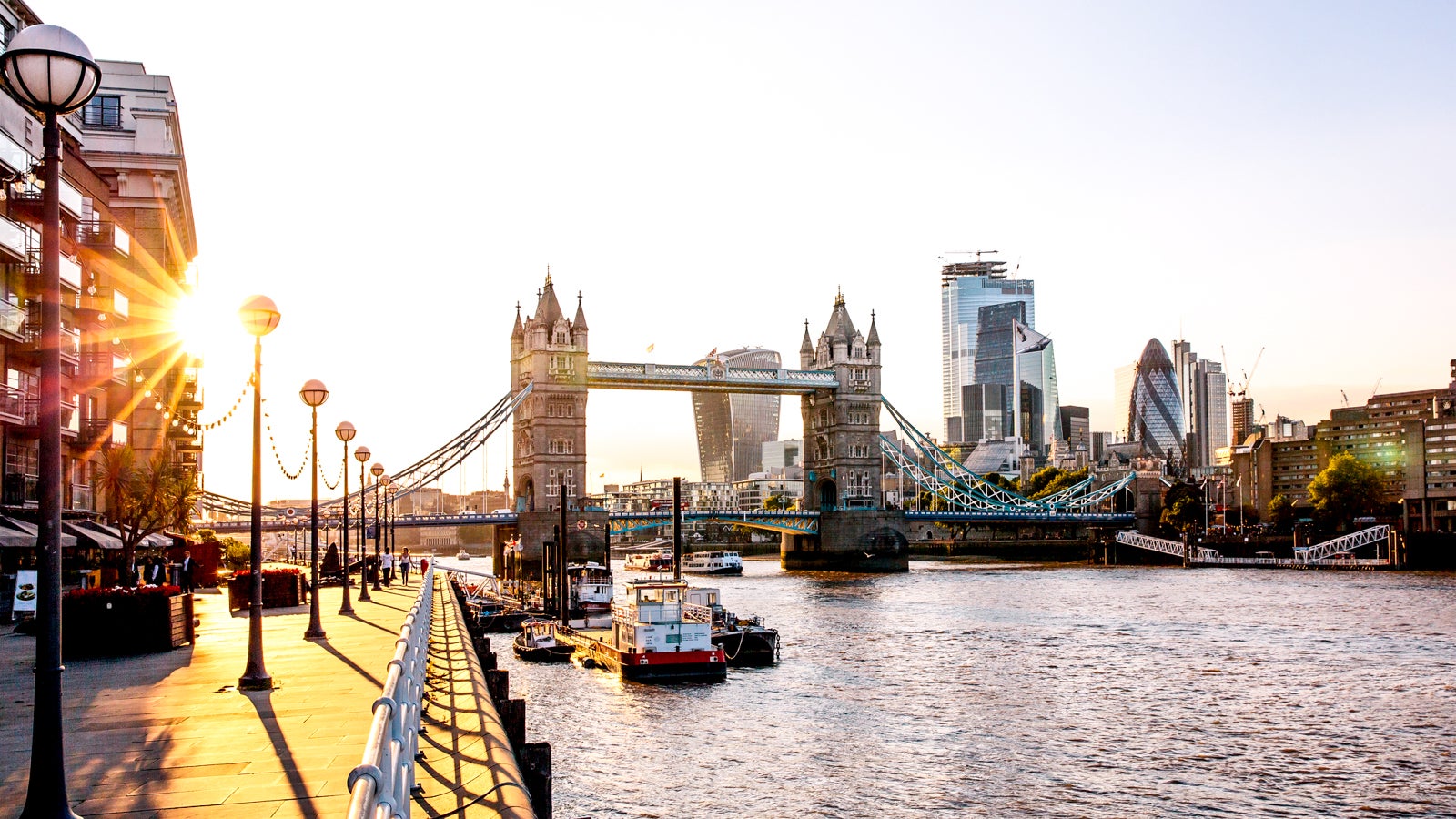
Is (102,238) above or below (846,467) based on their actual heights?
above

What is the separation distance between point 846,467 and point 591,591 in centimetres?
5235

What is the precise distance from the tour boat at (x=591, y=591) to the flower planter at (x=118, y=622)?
39506 mm

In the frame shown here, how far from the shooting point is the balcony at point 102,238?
3728 centimetres

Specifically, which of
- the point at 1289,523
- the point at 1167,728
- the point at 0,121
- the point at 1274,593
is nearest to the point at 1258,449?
the point at 1289,523

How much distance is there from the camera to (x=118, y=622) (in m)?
18.9

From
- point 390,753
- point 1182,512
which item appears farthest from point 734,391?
point 390,753

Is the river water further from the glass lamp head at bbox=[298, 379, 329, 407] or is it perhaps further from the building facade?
the building facade

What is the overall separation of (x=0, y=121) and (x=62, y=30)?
26.2 metres

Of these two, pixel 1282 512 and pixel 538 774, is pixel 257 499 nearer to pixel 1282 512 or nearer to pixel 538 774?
pixel 538 774

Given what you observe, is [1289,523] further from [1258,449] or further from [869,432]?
[869,432]

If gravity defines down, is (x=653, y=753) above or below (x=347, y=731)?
below

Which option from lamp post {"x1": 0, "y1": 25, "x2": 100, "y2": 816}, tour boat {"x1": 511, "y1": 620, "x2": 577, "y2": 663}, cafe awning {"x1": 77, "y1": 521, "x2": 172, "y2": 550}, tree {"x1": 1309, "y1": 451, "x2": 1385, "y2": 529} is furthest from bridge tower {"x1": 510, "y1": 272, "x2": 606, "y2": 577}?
lamp post {"x1": 0, "y1": 25, "x2": 100, "y2": 816}

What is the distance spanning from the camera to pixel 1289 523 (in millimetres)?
147000

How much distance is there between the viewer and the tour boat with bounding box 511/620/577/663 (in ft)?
146
